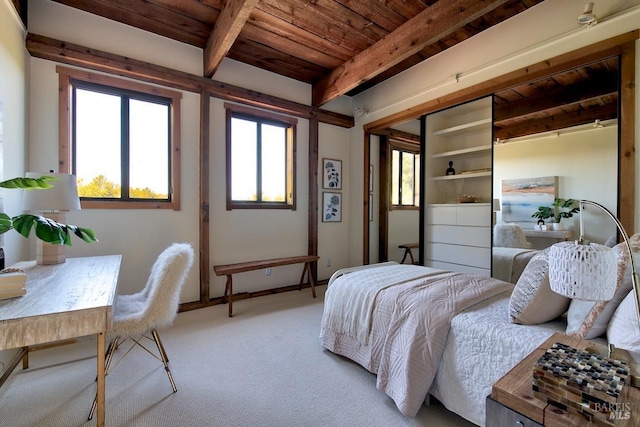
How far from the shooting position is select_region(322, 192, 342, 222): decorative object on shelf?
4.47 metres

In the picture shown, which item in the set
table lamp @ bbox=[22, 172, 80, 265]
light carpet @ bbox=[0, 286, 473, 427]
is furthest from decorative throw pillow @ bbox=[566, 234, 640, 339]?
table lamp @ bbox=[22, 172, 80, 265]

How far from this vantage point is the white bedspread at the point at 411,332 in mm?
1582

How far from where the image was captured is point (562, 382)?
781 millimetres

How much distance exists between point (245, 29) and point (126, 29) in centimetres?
122

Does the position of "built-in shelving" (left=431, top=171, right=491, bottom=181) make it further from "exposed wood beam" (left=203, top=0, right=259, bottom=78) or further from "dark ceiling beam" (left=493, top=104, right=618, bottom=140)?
"exposed wood beam" (left=203, top=0, right=259, bottom=78)

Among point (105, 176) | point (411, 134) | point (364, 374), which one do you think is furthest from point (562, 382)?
point (411, 134)

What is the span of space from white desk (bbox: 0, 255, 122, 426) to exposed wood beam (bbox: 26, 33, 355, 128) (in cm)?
222

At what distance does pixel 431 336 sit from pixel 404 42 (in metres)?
2.77

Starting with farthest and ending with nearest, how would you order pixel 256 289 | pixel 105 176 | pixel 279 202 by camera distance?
pixel 279 202 < pixel 256 289 < pixel 105 176

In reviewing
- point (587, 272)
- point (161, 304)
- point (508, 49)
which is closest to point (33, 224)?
point (161, 304)

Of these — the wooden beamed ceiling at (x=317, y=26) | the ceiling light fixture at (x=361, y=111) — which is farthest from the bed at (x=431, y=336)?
the ceiling light fixture at (x=361, y=111)

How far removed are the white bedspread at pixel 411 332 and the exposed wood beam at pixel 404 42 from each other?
85.2 inches

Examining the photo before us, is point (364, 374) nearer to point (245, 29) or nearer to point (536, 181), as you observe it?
point (536, 181)

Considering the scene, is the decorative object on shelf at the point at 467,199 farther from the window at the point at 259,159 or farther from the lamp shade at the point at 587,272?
the lamp shade at the point at 587,272
